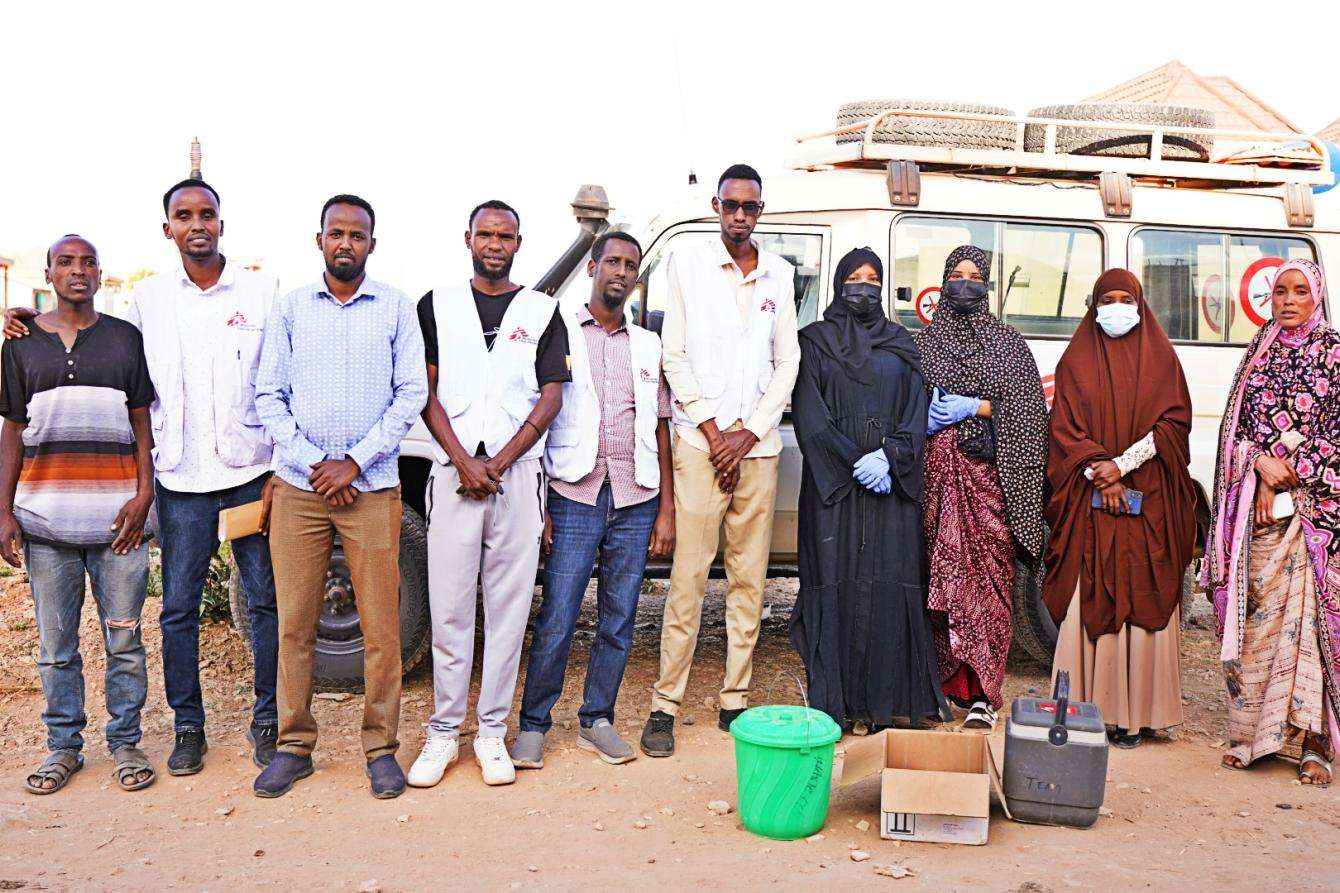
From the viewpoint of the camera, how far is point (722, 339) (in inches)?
178

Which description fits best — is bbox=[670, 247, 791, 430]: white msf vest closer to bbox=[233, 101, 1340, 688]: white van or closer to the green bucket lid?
bbox=[233, 101, 1340, 688]: white van

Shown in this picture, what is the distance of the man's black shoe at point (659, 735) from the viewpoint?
14.7 feet

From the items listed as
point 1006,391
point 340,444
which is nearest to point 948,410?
point 1006,391

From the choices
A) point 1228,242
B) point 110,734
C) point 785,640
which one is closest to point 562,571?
point 110,734

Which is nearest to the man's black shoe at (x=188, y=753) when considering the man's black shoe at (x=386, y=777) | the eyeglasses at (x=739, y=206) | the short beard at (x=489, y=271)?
the man's black shoe at (x=386, y=777)

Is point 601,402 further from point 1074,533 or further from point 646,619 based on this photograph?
point 646,619

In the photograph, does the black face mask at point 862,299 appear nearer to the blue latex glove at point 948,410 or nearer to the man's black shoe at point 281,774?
the blue latex glove at point 948,410

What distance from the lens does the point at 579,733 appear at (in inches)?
184

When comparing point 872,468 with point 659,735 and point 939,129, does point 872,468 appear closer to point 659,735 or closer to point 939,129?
point 659,735

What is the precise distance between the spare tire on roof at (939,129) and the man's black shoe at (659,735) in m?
2.80

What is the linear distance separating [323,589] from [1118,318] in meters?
3.14

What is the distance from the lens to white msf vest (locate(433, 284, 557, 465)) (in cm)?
405

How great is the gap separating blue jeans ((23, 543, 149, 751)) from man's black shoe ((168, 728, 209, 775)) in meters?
0.15

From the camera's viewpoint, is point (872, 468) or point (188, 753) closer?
point (188, 753)
